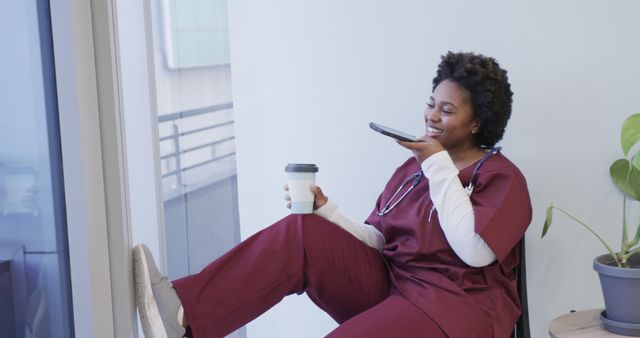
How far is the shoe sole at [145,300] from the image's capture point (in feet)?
5.80

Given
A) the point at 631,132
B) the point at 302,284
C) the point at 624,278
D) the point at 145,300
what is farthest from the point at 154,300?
the point at 631,132

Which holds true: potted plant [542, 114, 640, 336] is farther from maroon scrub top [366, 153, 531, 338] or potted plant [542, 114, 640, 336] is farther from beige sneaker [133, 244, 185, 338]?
beige sneaker [133, 244, 185, 338]

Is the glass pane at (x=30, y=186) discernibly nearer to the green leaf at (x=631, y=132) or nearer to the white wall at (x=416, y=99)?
the white wall at (x=416, y=99)

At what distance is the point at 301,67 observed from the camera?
8.21ft

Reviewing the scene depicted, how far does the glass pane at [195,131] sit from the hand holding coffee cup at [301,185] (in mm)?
384

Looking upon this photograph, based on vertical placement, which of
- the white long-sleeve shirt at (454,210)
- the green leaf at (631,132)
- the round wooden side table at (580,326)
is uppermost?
the green leaf at (631,132)

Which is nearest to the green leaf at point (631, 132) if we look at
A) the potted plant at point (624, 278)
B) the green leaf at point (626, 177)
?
the potted plant at point (624, 278)

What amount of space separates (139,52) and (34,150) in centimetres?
40

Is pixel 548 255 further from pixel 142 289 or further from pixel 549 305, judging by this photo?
pixel 142 289

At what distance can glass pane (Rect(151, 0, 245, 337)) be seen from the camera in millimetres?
2178

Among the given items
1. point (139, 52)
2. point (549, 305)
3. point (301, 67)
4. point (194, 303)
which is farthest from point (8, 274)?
point (549, 305)

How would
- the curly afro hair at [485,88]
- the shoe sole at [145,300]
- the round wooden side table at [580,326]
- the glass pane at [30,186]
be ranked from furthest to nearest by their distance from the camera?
the curly afro hair at [485,88]
the round wooden side table at [580,326]
the shoe sole at [145,300]
the glass pane at [30,186]

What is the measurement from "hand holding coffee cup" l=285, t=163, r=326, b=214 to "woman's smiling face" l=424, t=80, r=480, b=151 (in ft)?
1.15

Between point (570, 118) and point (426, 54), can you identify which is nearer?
point (570, 118)
